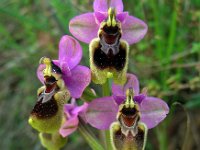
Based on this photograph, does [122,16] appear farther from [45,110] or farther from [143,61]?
[143,61]

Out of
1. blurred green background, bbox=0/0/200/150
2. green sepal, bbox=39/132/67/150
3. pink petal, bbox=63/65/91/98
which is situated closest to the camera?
pink petal, bbox=63/65/91/98

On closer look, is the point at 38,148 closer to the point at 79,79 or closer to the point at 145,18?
the point at 145,18

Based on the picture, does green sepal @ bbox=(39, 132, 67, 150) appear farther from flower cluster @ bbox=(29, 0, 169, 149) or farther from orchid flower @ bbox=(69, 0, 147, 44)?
orchid flower @ bbox=(69, 0, 147, 44)

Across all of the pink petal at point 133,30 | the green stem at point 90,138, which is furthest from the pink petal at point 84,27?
the green stem at point 90,138

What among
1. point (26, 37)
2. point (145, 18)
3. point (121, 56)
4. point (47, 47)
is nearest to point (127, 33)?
point (121, 56)

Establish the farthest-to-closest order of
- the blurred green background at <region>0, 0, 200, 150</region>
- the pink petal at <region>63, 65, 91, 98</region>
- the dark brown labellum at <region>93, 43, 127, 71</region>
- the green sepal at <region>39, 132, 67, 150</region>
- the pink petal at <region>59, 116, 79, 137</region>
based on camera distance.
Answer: the blurred green background at <region>0, 0, 200, 150</region> → the green sepal at <region>39, 132, 67, 150</region> → the pink petal at <region>59, 116, 79, 137</region> → the pink petal at <region>63, 65, 91, 98</region> → the dark brown labellum at <region>93, 43, 127, 71</region>

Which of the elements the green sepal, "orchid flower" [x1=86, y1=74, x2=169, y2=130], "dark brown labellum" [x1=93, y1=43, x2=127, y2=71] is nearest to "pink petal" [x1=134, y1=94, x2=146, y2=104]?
"orchid flower" [x1=86, y1=74, x2=169, y2=130]

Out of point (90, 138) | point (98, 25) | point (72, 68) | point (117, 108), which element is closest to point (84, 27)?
point (98, 25)
